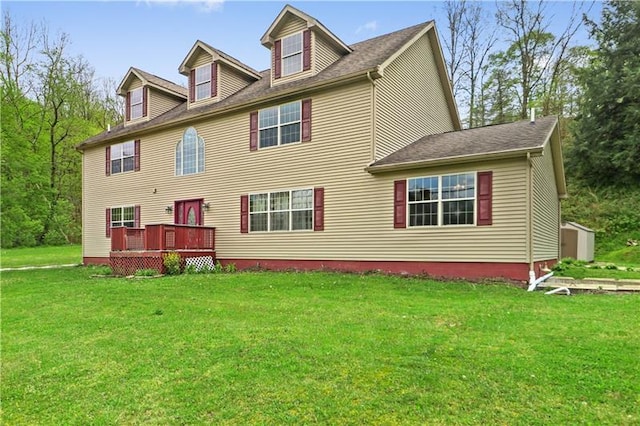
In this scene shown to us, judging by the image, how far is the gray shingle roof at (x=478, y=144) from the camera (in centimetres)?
919

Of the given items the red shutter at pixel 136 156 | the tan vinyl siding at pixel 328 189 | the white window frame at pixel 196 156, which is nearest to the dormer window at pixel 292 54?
the tan vinyl siding at pixel 328 189

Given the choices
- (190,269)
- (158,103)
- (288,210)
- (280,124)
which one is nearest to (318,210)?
(288,210)

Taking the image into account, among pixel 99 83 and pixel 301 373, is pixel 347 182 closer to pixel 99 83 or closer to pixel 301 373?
pixel 301 373

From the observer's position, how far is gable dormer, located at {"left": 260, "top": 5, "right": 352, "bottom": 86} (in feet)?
41.6

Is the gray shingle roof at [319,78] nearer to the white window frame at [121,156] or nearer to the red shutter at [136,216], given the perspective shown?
the white window frame at [121,156]

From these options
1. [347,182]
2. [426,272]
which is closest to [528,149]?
[426,272]

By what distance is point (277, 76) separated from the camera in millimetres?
13344

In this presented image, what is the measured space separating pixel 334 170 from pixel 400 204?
2.22 meters

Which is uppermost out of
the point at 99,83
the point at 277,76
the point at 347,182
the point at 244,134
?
the point at 99,83

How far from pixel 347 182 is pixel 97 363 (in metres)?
8.08

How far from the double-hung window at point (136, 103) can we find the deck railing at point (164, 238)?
6307mm

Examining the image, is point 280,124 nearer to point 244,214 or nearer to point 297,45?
point 297,45

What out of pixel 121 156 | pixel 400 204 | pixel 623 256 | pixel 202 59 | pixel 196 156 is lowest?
pixel 623 256

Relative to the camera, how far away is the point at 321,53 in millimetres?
13008
